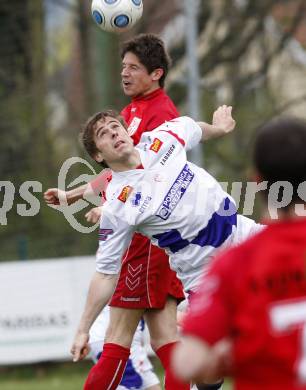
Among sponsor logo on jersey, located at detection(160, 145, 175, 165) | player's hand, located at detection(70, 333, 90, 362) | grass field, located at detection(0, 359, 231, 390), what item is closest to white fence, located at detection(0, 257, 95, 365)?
grass field, located at detection(0, 359, 231, 390)

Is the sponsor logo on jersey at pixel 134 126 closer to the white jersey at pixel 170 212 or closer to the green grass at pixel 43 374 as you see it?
the white jersey at pixel 170 212

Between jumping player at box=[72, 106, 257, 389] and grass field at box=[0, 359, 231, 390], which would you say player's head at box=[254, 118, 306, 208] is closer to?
jumping player at box=[72, 106, 257, 389]

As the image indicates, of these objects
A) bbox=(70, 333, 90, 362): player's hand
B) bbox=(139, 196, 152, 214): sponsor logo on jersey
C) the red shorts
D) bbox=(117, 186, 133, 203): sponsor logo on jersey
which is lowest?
bbox=(70, 333, 90, 362): player's hand

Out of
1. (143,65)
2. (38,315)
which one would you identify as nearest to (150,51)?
(143,65)

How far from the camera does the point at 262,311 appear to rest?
8.74ft

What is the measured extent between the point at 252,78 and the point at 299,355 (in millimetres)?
11614

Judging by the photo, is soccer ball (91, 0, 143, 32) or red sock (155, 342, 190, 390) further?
soccer ball (91, 0, 143, 32)

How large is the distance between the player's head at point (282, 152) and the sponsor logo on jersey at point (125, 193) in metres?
2.41

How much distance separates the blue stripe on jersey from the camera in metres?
5.27

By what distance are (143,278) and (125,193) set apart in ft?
2.48

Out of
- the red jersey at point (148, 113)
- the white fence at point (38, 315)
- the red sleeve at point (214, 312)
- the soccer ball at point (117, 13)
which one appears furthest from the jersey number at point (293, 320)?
the white fence at point (38, 315)

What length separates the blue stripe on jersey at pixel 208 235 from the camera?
5.27 metres

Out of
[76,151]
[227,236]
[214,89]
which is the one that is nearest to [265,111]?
[214,89]

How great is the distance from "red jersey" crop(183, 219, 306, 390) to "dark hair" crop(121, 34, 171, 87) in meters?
3.31
